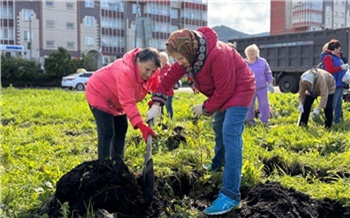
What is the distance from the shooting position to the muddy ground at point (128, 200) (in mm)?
3035

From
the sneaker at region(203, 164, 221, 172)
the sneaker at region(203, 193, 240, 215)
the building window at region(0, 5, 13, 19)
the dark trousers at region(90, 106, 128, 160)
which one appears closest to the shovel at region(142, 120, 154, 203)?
the sneaker at region(203, 193, 240, 215)

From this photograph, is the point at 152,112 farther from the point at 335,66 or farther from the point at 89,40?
the point at 89,40

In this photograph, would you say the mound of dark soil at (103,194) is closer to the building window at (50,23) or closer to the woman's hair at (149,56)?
the woman's hair at (149,56)

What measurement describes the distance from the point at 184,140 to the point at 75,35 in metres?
47.9

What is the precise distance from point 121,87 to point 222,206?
1341 mm

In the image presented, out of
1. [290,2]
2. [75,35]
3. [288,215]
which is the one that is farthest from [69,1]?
[288,215]

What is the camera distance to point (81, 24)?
168 feet

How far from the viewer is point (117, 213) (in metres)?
3.01

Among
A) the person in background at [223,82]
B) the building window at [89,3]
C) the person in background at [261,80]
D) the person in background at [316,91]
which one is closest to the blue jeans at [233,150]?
the person in background at [223,82]

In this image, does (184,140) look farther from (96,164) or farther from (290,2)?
(290,2)

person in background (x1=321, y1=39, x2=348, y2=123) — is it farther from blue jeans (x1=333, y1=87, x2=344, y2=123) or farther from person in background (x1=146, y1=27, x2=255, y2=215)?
person in background (x1=146, y1=27, x2=255, y2=215)

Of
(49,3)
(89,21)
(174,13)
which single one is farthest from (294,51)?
(174,13)

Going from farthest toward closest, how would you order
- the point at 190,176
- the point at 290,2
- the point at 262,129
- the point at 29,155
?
the point at 290,2
the point at 262,129
the point at 29,155
the point at 190,176

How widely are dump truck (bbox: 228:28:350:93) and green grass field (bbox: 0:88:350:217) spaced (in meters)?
11.0
